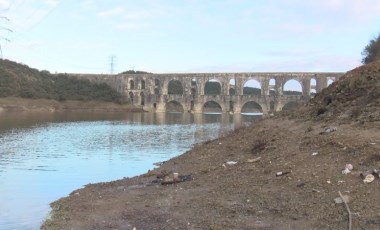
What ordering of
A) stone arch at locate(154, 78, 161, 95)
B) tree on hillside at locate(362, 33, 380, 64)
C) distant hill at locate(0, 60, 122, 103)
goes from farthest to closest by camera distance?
1. stone arch at locate(154, 78, 161, 95)
2. distant hill at locate(0, 60, 122, 103)
3. tree on hillside at locate(362, 33, 380, 64)

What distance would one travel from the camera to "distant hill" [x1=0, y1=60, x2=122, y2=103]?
474 feet

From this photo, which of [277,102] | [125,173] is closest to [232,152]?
[125,173]

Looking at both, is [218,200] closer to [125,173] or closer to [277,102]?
[125,173]

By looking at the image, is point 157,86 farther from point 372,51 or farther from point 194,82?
point 372,51

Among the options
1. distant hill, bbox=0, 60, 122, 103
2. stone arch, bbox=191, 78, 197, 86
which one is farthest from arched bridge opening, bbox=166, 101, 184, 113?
distant hill, bbox=0, 60, 122, 103

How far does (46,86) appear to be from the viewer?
161250 mm

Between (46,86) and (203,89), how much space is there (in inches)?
1979

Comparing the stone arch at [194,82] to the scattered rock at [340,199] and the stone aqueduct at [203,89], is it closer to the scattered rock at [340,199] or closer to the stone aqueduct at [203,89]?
the stone aqueduct at [203,89]

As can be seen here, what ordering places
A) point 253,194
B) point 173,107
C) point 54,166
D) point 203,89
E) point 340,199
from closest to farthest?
point 340,199 < point 253,194 < point 54,166 < point 203,89 < point 173,107

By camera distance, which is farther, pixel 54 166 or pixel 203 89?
pixel 203 89

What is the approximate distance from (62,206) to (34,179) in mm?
7532

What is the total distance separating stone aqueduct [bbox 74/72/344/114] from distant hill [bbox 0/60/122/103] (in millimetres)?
4900

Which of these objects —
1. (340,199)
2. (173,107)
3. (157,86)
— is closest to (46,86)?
(157,86)

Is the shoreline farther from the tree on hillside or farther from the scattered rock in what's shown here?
the tree on hillside
